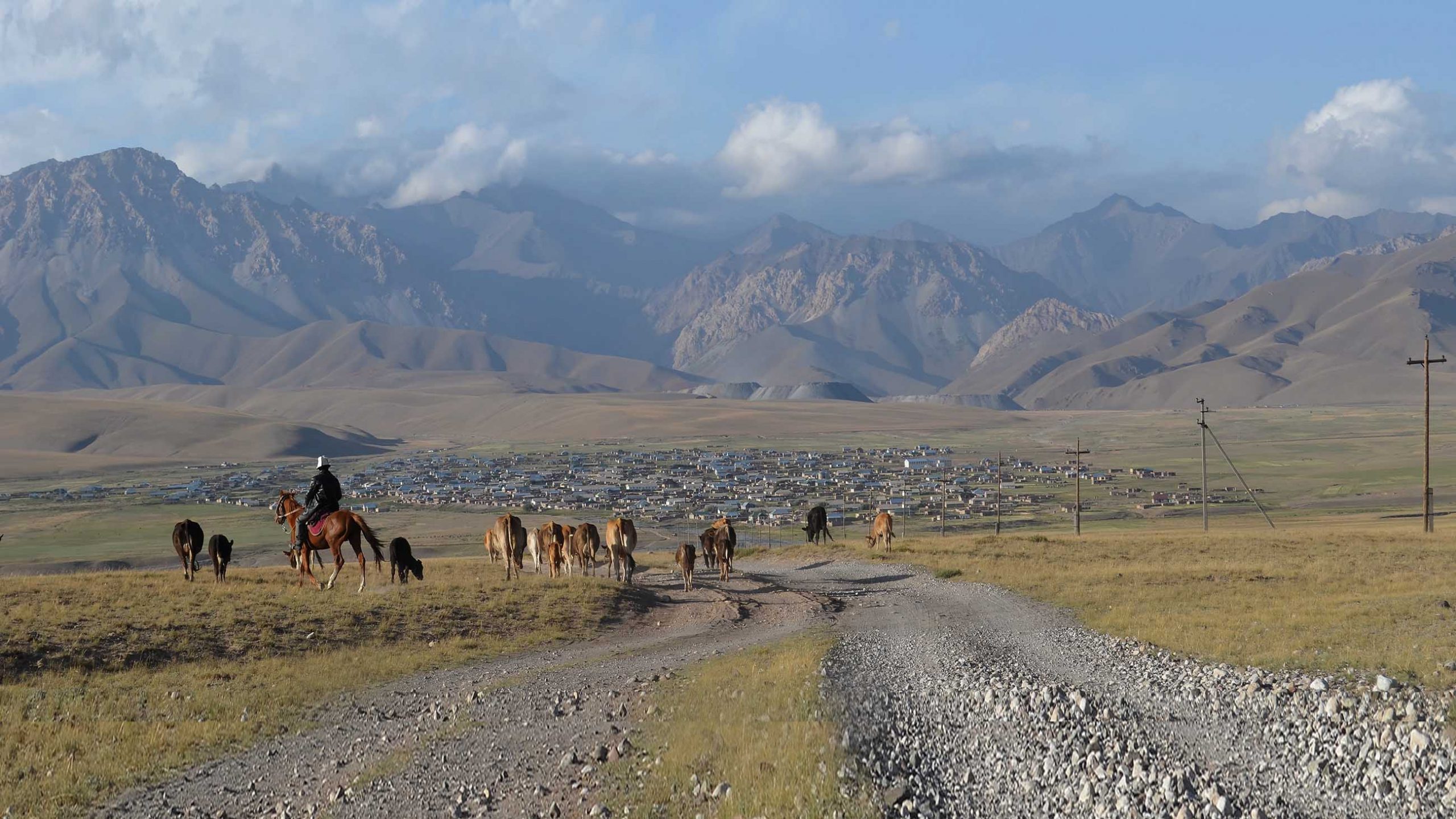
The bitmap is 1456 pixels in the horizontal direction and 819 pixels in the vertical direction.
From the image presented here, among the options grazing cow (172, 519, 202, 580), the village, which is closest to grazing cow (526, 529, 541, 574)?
grazing cow (172, 519, 202, 580)

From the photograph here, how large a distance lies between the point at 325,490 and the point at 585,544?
36.0ft

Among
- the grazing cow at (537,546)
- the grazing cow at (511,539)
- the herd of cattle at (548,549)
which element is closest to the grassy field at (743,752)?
the herd of cattle at (548,549)

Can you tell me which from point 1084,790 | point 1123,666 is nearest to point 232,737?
point 1084,790

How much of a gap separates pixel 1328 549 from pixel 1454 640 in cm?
2848

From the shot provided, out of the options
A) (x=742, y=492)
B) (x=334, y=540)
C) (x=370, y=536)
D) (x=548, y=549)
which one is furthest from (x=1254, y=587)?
(x=742, y=492)

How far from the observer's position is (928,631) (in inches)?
1025

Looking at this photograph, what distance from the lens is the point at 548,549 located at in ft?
125

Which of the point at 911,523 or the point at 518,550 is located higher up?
the point at 518,550

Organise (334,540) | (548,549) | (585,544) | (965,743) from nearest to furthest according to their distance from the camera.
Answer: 1. (965,743)
2. (334,540)
3. (548,549)
4. (585,544)

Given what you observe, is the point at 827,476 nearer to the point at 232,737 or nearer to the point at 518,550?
the point at 518,550

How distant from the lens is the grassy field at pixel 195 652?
15703mm

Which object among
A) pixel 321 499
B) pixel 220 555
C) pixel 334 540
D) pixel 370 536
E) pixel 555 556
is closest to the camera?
pixel 334 540

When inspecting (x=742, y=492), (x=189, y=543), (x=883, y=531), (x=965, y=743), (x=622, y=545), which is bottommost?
(x=742, y=492)

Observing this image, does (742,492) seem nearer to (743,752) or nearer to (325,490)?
(325,490)
